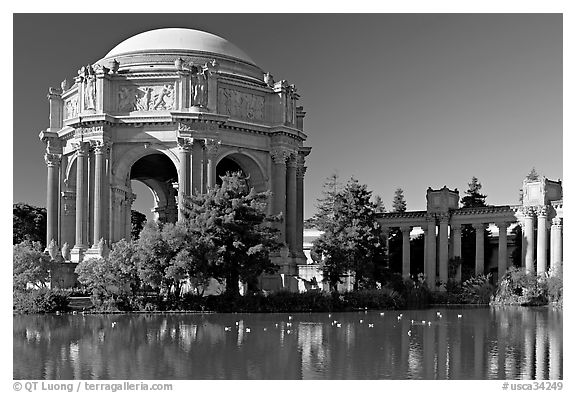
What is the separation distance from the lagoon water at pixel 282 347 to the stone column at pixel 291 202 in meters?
18.8

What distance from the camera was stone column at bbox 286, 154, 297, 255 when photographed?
5934 centimetres

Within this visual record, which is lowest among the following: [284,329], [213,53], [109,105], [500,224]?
[284,329]

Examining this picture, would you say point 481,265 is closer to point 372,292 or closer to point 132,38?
point 372,292

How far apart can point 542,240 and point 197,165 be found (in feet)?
78.7

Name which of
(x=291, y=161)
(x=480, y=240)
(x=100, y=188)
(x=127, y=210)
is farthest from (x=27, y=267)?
(x=480, y=240)

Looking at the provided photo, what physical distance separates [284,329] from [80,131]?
2749 cm

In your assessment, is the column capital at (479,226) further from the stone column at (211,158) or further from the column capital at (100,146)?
the column capital at (100,146)

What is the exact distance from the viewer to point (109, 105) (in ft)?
179

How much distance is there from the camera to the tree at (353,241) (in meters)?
49.7

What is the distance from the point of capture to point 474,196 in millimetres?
77562

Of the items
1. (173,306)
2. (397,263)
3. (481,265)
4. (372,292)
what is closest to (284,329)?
(173,306)

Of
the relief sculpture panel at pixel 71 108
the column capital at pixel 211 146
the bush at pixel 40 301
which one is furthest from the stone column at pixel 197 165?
the bush at pixel 40 301

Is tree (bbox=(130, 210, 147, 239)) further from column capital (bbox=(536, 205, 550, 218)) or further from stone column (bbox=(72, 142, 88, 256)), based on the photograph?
column capital (bbox=(536, 205, 550, 218))

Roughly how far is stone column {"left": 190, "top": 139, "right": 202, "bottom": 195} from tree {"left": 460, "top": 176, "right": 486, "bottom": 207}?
31.2 meters
